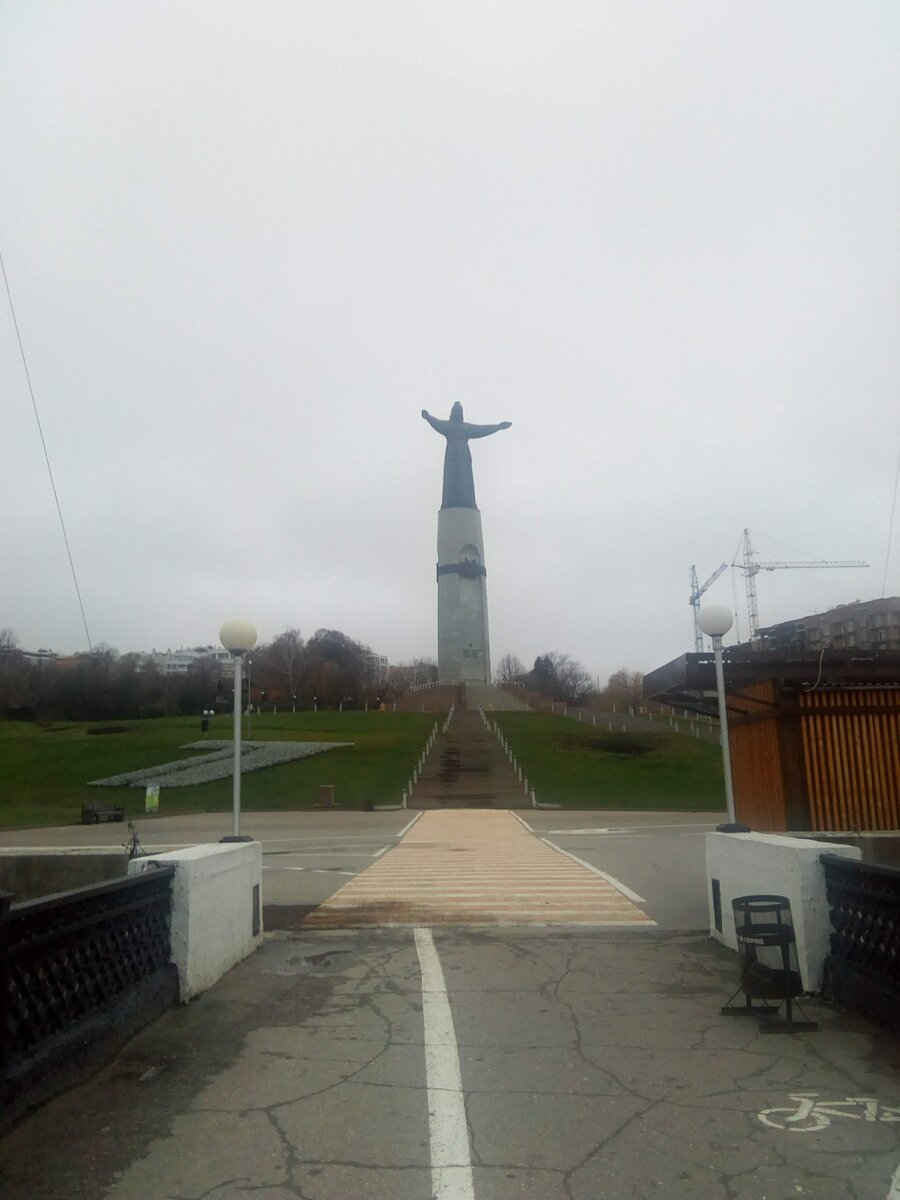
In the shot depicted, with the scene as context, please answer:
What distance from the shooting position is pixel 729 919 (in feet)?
28.3

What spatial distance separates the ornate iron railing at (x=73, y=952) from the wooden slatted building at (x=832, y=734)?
11.8 metres

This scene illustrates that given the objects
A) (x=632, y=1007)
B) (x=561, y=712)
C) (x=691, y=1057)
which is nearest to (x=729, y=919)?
(x=632, y=1007)

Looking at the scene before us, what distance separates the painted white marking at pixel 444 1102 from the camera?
397cm

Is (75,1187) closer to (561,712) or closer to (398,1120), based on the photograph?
(398,1120)

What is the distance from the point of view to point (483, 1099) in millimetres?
4930

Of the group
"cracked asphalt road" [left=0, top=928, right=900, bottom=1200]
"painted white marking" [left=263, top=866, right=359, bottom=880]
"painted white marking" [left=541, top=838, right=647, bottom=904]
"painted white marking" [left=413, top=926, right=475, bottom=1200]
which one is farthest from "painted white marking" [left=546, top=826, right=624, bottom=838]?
"painted white marking" [left=413, top=926, right=475, bottom=1200]

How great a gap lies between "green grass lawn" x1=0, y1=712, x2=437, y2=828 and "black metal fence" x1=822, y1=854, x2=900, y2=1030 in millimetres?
30599

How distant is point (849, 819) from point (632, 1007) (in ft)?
35.7

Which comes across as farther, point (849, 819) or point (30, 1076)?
point (849, 819)

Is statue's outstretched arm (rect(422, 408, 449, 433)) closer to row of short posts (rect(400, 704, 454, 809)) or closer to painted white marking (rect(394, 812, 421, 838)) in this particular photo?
row of short posts (rect(400, 704, 454, 809))

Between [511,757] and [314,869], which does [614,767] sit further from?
[314,869]

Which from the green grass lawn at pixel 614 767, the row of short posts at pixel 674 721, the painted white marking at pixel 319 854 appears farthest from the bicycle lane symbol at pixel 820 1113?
the row of short posts at pixel 674 721

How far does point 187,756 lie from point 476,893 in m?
45.5

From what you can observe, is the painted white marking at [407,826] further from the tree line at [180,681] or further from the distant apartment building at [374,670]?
the distant apartment building at [374,670]
